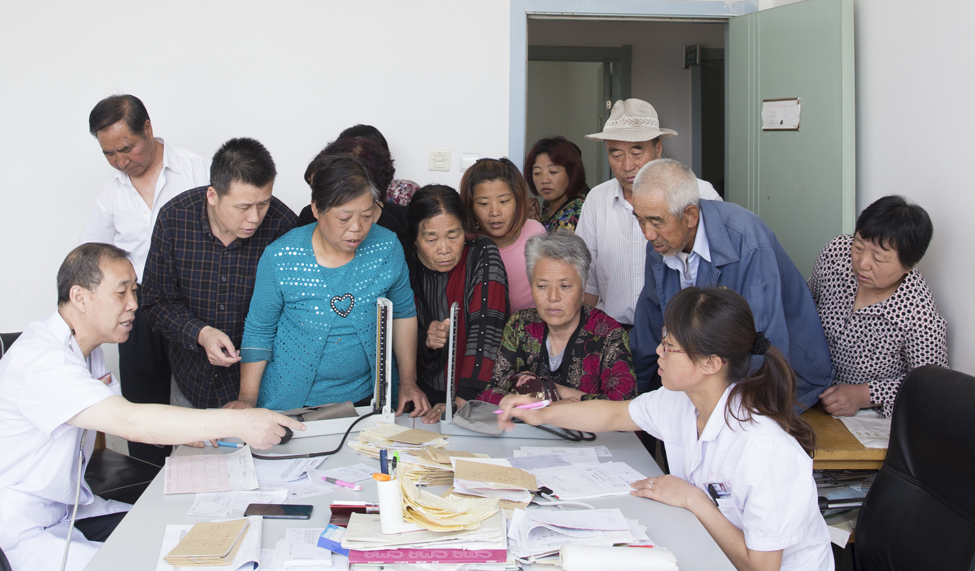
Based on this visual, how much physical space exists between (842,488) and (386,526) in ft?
5.11

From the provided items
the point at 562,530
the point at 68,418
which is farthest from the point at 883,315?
the point at 68,418

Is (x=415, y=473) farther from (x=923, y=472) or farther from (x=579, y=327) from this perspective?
(x=923, y=472)

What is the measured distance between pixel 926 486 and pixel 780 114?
7.10 ft

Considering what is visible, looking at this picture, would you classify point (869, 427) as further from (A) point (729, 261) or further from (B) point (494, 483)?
(B) point (494, 483)

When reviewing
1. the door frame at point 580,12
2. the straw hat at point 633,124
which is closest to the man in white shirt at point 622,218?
the straw hat at point 633,124

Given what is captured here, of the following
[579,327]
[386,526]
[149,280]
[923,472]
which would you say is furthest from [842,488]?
[149,280]

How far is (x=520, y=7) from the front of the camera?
12.2ft

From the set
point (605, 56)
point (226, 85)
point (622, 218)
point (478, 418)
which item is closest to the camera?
point (478, 418)

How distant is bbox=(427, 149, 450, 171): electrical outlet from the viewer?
3.78 meters

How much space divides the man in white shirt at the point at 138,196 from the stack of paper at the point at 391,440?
123 centimetres

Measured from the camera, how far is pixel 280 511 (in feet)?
5.32

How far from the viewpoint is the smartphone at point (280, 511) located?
161 centimetres

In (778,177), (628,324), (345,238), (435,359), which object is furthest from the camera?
(778,177)

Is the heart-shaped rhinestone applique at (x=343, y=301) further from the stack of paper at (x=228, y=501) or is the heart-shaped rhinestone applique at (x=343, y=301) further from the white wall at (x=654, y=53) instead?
the white wall at (x=654, y=53)
